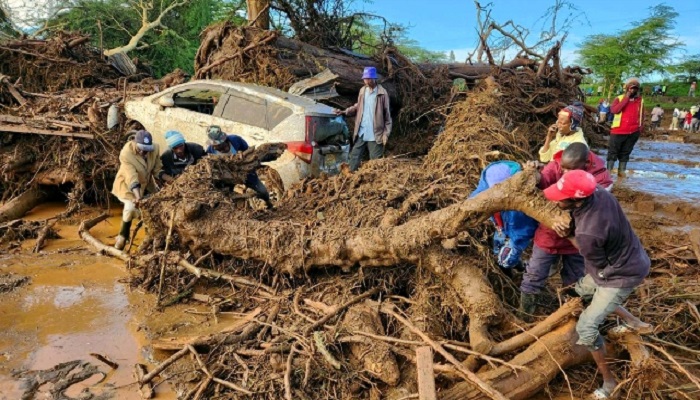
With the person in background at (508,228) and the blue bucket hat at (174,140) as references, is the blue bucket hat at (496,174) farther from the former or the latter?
the blue bucket hat at (174,140)

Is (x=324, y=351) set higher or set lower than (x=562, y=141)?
lower

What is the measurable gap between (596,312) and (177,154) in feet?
16.4

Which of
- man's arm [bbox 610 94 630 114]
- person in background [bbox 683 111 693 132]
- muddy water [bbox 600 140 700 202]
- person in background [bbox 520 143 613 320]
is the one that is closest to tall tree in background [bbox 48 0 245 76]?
man's arm [bbox 610 94 630 114]

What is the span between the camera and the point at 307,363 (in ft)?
10.5

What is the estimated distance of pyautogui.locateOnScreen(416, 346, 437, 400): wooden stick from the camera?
8.82 feet

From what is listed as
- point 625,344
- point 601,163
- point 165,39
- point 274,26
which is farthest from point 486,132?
point 165,39

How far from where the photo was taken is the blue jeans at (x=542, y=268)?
3.54 metres

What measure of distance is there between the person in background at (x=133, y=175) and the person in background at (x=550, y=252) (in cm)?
428

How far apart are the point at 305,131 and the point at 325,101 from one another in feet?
9.84

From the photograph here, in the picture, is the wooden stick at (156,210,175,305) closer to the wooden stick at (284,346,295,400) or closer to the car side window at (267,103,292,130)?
the wooden stick at (284,346,295,400)

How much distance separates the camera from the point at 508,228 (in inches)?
149

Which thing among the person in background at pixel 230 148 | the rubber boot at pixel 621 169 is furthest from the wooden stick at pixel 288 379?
the rubber boot at pixel 621 169

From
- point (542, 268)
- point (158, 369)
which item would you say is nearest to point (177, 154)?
point (158, 369)

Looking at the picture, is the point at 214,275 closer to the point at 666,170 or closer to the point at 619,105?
the point at 619,105
